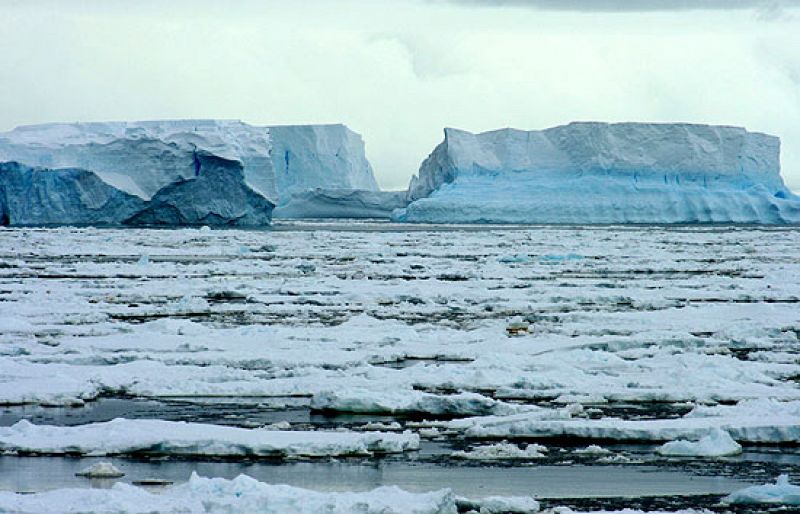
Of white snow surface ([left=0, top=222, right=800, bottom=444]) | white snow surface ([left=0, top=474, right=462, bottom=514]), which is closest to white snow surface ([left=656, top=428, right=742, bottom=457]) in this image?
white snow surface ([left=0, top=222, right=800, bottom=444])

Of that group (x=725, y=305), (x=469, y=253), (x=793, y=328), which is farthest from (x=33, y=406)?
(x=469, y=253)

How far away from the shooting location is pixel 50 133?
37000 millimetres

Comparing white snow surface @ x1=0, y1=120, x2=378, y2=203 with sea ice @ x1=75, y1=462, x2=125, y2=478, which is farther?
white snow surface @ x1=0, y1=120, x2=378, y2=203

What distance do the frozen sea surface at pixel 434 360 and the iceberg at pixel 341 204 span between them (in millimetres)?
31433

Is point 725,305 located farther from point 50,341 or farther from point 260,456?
point 260,456

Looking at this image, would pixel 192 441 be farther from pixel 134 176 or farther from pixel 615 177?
pixel 615 177

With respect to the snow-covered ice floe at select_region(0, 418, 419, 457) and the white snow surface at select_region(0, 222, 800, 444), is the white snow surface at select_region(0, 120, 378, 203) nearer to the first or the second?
the white snow surface at select_region(0, 222, 800, 444)

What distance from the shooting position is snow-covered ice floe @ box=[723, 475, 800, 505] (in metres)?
4.34

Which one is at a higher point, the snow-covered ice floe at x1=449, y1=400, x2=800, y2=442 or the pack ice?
the pack ice

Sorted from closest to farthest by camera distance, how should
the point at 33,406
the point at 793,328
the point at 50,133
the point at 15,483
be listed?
the point at 15,483 → the point at 33,406 → the point at 793,328 → the point at 50,133

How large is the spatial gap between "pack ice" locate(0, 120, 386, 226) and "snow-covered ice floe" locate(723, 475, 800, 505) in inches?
1129

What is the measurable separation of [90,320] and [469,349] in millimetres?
3457

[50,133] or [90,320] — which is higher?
[50,133]

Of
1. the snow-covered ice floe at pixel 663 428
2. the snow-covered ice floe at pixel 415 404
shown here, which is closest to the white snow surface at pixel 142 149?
the snow-covered ice floe at pixel 415 404
